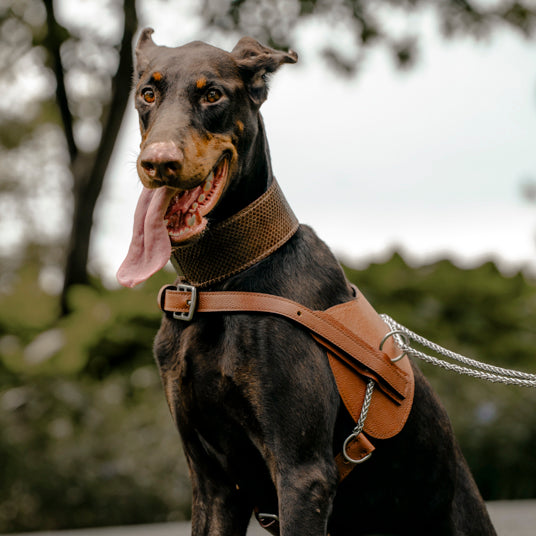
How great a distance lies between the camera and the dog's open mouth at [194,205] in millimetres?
1985

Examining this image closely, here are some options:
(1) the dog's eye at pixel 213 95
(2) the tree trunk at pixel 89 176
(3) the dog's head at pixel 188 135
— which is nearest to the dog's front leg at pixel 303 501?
(3) the dog's head at pixel 188 135

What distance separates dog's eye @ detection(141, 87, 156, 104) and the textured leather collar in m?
0.38

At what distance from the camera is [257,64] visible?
210 centimetres

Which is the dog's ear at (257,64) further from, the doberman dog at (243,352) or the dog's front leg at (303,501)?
the dog's front leg at (303,501)

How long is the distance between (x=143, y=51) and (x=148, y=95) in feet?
0.86

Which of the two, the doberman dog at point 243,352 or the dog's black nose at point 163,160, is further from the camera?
the doberman dog at point 243,352

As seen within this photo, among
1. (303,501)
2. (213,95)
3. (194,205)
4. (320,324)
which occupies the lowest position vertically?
(303,501)

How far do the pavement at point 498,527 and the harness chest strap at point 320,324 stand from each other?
2387 mm

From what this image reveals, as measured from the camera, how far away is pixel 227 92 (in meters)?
2.03

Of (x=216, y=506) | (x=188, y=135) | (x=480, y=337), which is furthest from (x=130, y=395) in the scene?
(x=188, y=135)

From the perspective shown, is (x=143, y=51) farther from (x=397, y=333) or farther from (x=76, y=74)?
(x=76, y=74)

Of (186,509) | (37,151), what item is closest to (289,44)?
(186,509)

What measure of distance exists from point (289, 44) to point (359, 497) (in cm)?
584

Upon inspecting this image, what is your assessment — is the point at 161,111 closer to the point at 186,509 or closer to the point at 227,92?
the point at 227,92
